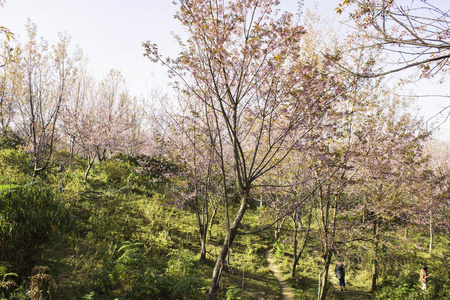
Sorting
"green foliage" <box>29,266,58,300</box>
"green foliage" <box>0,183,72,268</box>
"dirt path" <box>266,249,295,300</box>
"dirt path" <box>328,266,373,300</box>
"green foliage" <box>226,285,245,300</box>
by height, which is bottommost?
"dirt path" <box>328,266,373,300</box>

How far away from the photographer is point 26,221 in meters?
3.74

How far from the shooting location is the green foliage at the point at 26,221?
359cm

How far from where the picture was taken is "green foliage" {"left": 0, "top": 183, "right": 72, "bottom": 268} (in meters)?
3.59

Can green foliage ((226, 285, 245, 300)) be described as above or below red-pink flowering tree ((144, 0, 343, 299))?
below

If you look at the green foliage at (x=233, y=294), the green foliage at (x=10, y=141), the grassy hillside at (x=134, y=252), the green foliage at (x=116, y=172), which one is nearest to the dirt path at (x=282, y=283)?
the grassy hillside at (x=134, y=252)

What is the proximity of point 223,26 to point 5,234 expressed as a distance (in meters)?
4.74

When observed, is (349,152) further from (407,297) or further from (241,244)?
(241,244)

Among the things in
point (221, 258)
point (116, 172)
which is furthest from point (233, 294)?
point (116, 172)

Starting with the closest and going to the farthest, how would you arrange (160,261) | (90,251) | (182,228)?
(90,251) < (160,261) < (182,228)

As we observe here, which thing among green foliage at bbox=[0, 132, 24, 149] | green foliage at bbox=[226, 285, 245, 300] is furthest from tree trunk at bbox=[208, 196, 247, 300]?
green foliage at bbox=[0, 132, 24, 149]

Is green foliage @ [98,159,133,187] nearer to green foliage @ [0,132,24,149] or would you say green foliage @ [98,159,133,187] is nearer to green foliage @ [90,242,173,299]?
green foliage @ [0,132,24,149]

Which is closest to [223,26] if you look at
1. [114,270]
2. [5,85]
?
[114,270]

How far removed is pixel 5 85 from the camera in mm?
13102

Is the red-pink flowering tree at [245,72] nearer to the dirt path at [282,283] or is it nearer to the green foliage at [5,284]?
the green foliage at [5,284]
